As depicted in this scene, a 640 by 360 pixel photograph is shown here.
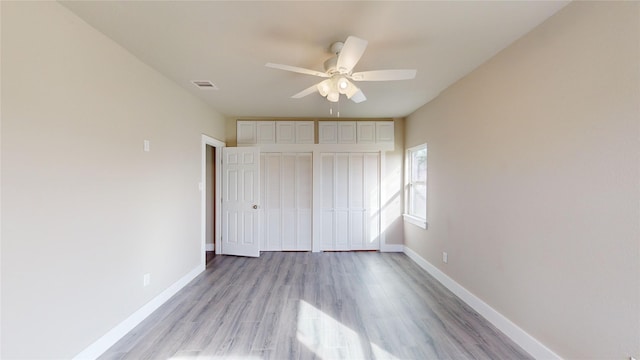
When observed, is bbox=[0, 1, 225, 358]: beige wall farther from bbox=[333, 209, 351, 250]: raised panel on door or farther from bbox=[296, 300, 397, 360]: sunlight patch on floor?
bbox=[333, 209, 351, 250]: raised panel on door

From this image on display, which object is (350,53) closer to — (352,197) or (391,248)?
(352,197)

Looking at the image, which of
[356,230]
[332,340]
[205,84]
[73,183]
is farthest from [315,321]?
[205,84]

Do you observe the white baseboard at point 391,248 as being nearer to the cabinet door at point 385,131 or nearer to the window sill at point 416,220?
the window sill at point 416,220

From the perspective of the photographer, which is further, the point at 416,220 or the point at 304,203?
the point at 304,203

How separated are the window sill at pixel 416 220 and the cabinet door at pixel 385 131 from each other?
4.73 feet

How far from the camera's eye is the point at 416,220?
13.8 feet

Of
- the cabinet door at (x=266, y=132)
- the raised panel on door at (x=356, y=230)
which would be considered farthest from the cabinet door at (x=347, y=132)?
the raised panel on door at (x=356, y=230)

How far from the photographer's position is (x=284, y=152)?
478cm

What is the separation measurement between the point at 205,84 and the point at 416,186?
3711 mm

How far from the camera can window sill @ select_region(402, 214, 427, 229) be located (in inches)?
155

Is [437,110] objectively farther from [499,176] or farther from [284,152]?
[284,152]

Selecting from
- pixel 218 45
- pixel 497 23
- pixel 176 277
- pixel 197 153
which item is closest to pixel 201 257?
pixel 176 277

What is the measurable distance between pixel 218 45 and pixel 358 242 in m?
3.92

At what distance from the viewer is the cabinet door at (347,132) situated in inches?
187
